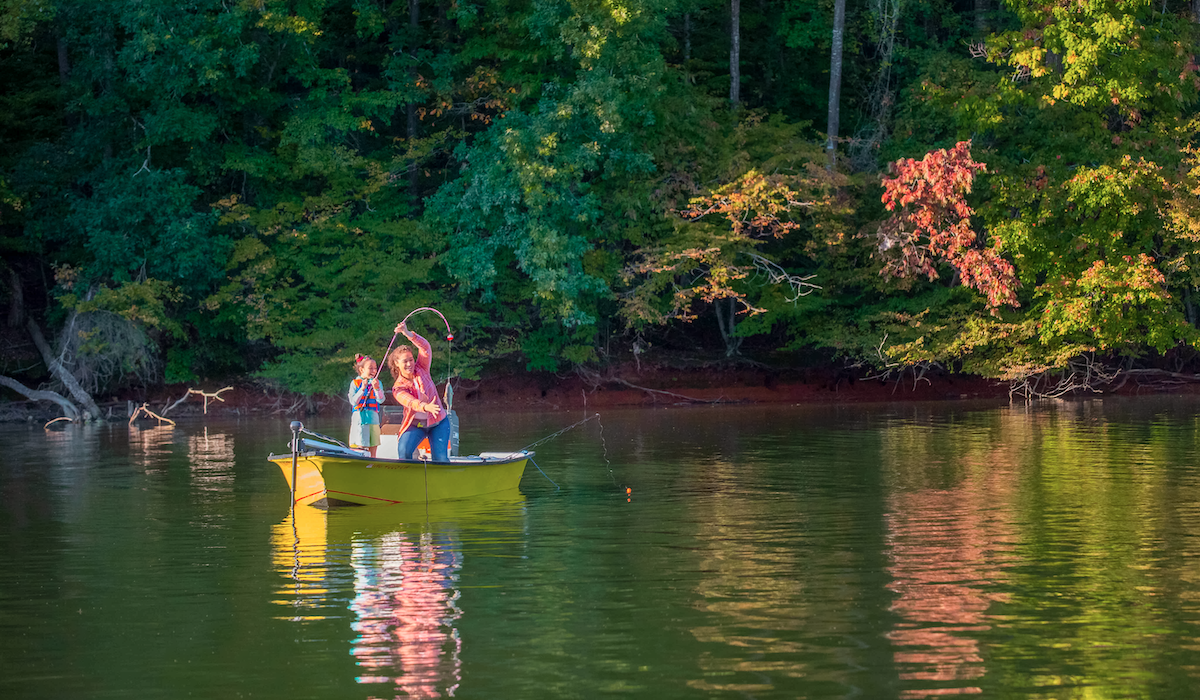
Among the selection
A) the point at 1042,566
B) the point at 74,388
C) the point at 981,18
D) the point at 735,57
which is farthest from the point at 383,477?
the point at 981,18

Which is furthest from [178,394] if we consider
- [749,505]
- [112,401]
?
[749,505]

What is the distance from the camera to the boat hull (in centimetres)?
1719

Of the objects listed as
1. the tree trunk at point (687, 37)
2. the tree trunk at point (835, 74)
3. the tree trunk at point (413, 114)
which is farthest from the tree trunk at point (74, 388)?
the tree trunk at point (835, 74)

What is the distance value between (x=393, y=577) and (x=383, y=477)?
4.74 m

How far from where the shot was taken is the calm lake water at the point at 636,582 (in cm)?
920

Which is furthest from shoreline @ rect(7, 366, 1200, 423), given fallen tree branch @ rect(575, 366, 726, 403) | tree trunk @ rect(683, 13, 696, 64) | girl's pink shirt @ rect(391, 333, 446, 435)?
girl's pink shirt @ rect(391, 333, 446, 435)

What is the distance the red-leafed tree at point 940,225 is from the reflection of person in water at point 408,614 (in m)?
22.8

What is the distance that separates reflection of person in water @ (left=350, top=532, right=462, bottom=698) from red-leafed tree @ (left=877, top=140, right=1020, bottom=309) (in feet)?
74.8

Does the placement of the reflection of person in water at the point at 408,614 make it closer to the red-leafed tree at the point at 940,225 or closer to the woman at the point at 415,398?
the woman at the point at 415,398

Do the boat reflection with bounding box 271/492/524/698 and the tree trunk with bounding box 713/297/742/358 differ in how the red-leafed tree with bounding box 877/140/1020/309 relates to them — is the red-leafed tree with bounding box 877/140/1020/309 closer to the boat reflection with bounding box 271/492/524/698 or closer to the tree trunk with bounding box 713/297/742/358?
the tree trunk with bounding box 713/297/742/358

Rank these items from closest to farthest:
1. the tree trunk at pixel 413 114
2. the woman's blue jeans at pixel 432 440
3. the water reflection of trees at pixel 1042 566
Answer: the water reflection of trees at pixel 1042 566
the woman's blue jeans at pixel 432 440
the tree trunk at pixel 413 114

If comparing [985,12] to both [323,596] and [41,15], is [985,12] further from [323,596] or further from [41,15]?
[323,596]

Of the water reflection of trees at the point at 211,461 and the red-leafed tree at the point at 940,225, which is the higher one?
the red-leafed tree at the point at 940,225

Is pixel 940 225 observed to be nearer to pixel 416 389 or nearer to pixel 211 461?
pixel 211 461
